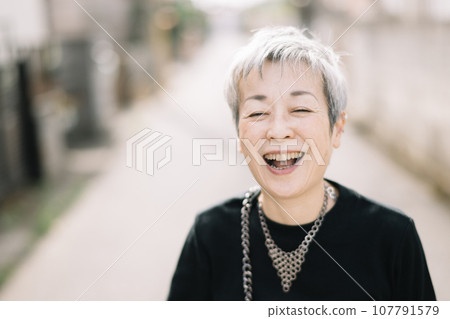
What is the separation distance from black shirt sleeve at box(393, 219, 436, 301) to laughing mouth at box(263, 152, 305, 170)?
0.28 meters

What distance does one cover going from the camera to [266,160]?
1.05 m

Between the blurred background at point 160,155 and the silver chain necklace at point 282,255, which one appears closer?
the silver chain necklace at point 282,255

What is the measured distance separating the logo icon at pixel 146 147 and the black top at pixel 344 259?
1.28 ft

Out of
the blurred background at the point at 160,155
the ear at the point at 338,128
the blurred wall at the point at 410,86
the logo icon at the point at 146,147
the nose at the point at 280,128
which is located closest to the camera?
the nose at the point at 280,128

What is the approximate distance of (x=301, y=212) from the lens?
109 cm

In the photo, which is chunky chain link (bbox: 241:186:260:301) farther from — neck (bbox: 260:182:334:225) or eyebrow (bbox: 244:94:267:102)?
eyebrow (bbox: 244:94:267:102)

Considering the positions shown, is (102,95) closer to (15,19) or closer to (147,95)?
(15,19)

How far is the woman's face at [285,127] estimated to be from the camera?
102cm

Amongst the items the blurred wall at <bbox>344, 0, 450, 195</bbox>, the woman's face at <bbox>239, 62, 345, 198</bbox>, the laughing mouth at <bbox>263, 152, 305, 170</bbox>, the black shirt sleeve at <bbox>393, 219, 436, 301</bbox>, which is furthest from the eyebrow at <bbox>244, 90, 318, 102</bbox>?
the blurred wall at <bbox>344, 0, 450, 195</bbox>

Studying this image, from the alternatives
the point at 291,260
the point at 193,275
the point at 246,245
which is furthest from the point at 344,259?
the point at 193,275

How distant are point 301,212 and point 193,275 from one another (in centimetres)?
29

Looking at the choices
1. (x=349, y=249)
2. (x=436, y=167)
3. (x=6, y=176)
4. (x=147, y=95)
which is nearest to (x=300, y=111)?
(x=349, y=249)

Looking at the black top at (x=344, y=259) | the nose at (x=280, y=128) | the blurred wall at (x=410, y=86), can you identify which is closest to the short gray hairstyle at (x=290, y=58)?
the nose at (x=280, y=128)

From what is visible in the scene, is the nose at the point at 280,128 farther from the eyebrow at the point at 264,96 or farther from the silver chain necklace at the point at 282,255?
the silver chain necklace at the point at 282,255
